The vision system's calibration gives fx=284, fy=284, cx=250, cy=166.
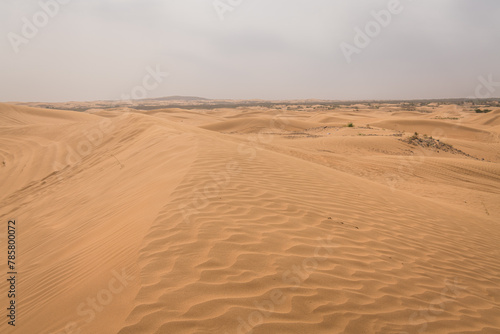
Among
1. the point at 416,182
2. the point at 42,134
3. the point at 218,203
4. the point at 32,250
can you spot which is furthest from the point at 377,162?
the point at 42,134

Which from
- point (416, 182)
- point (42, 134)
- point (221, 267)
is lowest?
point (416, 182)

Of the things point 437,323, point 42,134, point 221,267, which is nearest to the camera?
point 437,323

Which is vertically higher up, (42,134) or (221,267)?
(42,134)

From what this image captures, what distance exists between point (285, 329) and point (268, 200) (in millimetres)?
2411

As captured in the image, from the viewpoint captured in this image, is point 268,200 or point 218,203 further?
point 268,200

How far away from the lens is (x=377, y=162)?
39.3ft

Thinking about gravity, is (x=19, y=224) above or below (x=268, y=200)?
below

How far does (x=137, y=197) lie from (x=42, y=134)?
1288 cm

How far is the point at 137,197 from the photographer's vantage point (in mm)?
4801

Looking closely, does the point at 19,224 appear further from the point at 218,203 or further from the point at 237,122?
the point at 237,122

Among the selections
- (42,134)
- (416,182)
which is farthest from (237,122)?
(416,182)

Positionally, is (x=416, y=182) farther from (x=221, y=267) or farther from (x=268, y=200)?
(x=221, y=267)

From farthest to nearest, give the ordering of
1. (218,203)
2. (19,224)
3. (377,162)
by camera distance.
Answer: (377,162)
(19,224)
(218,203)

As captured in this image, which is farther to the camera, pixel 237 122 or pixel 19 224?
pixel 237 122
